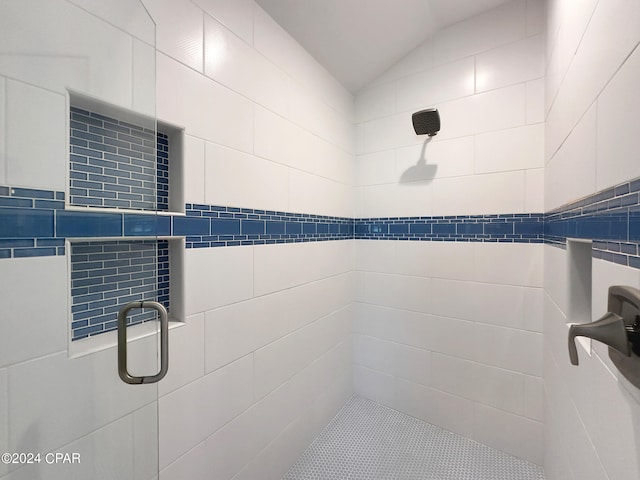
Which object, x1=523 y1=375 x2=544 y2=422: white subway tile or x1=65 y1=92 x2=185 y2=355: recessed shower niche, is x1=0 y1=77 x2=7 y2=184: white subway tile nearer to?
x1=65 y1=92 x2=185 y2=355: recessed shower niche

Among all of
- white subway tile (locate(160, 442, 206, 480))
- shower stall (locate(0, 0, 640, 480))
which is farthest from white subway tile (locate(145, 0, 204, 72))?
white subway tile (locate(160, 442, 206, 480))

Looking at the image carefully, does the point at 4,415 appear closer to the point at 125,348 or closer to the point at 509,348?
the point at 125,348

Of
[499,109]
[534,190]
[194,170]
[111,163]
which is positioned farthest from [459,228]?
[111,163]

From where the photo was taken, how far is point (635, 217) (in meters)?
0.47

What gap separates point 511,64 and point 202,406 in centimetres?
220

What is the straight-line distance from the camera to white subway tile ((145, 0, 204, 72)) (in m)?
0.96

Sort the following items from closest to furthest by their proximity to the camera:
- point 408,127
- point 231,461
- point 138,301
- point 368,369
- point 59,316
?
point 59,316
point 138,301
point 231,461
point 408,127
point 368,369

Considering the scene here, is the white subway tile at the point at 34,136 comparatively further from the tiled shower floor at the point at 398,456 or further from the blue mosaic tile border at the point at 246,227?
the tiled shower floor at the point at 398,456

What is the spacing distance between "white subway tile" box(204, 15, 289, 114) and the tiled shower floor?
1.87 m

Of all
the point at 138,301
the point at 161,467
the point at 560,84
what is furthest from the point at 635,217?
the point at 161,467

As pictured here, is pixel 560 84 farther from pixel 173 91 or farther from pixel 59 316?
pixel 59 316

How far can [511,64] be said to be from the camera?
1582 millimetres

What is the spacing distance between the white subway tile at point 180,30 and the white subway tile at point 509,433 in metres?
2.23

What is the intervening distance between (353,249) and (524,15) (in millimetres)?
1615
